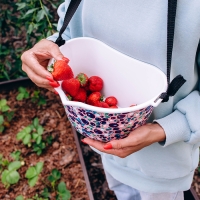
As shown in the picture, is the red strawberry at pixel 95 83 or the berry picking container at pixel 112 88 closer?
the berry picking container at pixel 112 88

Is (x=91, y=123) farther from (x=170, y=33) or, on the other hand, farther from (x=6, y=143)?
(x=6, y=143)

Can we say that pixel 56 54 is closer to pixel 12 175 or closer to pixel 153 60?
pixel 153 60

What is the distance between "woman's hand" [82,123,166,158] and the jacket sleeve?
18mm

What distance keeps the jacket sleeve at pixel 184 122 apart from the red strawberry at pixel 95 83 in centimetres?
22

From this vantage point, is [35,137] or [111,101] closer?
[111,101]

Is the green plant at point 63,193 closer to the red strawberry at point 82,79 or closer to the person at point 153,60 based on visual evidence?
the person at point 153,60

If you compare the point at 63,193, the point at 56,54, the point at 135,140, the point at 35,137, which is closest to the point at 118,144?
the point at 135,140

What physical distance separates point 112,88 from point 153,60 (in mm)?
217

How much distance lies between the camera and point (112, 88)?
38.0 inches

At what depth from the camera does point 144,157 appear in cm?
92

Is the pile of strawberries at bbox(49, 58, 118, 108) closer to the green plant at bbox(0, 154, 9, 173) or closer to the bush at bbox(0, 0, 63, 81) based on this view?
the bush at bbox(0, 0, 63, 81)

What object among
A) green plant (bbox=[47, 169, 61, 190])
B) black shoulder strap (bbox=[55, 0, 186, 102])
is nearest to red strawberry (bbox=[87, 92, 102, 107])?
black shoulder strap (bbox=[55, 0, 186, 102])

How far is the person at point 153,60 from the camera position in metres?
0.71

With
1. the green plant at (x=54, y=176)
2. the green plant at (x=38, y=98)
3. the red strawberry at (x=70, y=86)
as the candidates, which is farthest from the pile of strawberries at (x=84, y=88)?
the green plant at (x=38, y=98)
